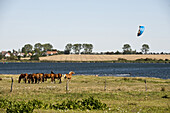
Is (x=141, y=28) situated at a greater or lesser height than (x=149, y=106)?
greater

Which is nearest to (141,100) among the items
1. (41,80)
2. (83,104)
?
(83,104)

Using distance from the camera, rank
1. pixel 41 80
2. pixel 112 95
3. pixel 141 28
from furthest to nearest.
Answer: pixel 41 80, pixel 141 28, pixel 112 95

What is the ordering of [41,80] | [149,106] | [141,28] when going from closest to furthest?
[149,106] → [141,28] → [41,80]

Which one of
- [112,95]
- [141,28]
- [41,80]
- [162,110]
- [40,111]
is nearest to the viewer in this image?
[40,111]

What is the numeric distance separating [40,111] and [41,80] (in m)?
26.9

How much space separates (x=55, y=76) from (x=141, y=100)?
22987 millimetres

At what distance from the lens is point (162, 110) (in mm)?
20562

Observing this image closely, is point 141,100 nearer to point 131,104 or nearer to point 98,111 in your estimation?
point 131,104

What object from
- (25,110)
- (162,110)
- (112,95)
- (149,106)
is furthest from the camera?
(112,95)

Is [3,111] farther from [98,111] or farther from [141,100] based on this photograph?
[141,100]

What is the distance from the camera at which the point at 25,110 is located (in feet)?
56.0

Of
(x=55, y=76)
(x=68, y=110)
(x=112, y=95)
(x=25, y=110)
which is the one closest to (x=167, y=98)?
(x=112, y=95)

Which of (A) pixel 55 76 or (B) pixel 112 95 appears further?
(A) pixel 55 76

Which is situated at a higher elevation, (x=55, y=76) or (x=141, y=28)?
(x=141, y=28)
